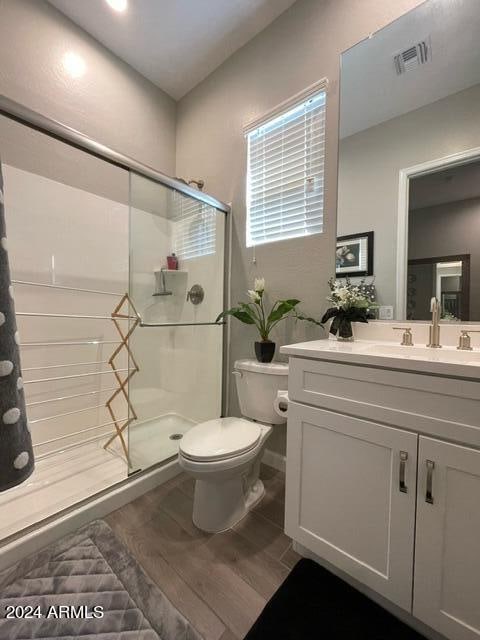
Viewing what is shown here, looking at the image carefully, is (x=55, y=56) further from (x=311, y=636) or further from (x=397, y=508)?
(x=311, y=636)

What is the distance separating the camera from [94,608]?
94 cm

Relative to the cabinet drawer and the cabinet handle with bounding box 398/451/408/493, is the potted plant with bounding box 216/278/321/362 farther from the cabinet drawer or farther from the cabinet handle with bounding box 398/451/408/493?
the cabinet handle with bounding box 398/451/408/493

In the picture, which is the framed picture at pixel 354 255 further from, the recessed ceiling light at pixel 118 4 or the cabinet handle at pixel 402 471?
the recessed ceiling light at pixel 118 4

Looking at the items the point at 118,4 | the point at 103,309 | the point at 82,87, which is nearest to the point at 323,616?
the point at 103,309

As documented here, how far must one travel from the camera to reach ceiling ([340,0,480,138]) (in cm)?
117

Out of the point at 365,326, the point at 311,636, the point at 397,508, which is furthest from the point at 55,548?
the point at 365,326

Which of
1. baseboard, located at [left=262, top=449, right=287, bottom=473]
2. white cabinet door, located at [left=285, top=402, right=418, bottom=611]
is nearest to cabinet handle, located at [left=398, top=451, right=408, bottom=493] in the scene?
white cabinet door, located at [left=285, top=402, right=418, bottom=611]

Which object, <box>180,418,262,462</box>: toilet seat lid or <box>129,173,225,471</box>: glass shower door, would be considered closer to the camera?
<box>180,418,262,462</box>: toilet seat lid

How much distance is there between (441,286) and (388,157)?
718 mm

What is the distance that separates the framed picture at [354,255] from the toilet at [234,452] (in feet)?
2.15

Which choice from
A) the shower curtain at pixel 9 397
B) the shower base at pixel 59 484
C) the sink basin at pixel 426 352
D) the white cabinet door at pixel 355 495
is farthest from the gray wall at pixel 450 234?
the shower base at pixel 59 484

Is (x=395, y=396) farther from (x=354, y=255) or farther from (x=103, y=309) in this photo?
(x=103, y=309)

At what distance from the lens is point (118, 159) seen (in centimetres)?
141

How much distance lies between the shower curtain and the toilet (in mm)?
746
